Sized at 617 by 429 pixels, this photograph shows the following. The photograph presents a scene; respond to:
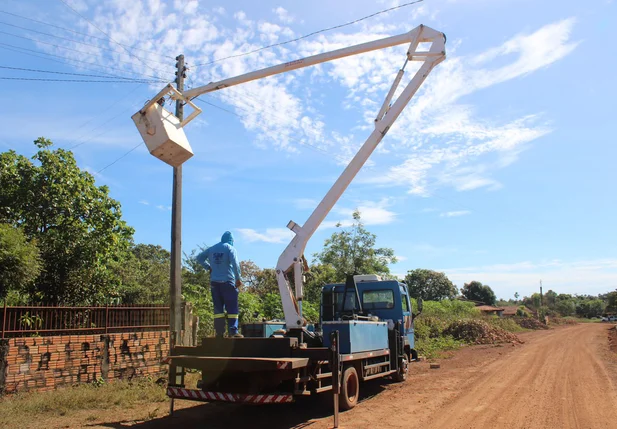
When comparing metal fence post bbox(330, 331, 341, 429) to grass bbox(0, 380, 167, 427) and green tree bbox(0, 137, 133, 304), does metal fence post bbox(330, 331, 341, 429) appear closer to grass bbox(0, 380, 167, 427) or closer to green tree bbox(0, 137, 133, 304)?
grass bbox(0, 380, 167, 427)

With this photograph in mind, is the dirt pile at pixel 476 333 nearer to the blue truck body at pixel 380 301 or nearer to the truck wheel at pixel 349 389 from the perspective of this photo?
the blue truck body at pixel 380 301

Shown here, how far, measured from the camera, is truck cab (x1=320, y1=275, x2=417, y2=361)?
36.3ft

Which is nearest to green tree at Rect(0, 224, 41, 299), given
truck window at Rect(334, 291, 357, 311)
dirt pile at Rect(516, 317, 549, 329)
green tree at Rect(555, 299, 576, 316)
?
truck window at Rect(334, 291, 357, 311)

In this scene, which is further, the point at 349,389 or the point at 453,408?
the point at 453,408

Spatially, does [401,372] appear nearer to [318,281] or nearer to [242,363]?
[242,363]

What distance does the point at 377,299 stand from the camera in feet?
37.3

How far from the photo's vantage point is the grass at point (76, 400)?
23.7 feet

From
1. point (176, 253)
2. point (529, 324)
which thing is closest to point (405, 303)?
point (176, 253)

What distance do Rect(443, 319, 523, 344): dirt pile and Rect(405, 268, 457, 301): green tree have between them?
46.0 m

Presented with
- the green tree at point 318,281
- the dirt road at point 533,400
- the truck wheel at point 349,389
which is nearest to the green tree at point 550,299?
the green tree at point 318,281

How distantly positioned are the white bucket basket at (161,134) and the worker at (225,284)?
1.72 meters

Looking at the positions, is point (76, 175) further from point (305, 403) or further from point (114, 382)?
point (305, 403)

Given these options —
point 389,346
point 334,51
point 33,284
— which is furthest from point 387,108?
point 33,284

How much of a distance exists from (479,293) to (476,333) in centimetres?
6757
